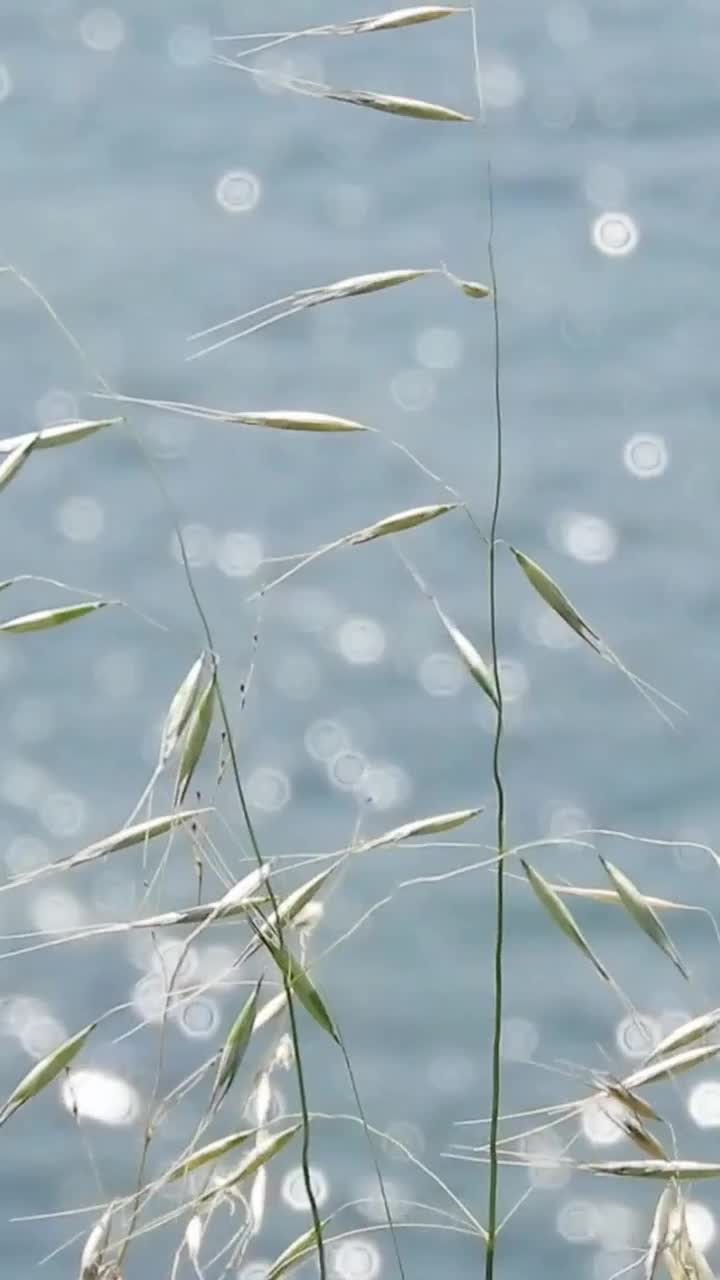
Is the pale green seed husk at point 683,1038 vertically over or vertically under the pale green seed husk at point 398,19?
under

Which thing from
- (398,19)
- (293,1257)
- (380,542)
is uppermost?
(398,19)

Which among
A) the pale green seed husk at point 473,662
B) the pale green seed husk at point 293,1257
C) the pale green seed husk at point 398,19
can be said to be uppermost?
the pale green seed husk at point 398,19

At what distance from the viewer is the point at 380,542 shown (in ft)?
5.26

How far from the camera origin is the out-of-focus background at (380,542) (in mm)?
1229

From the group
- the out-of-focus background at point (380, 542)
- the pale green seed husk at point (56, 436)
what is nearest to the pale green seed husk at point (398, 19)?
the pale green seed husk at point (56, 436)

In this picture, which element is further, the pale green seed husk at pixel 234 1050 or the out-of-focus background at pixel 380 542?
the out-of-focus background at pixel 380 542

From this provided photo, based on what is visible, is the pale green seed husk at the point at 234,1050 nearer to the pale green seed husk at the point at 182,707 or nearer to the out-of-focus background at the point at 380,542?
the pale green seed husk at the point at 182,707

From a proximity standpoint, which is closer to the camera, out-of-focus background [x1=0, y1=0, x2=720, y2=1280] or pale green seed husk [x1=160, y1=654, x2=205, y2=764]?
pale green seed husk [x1=160, y1=654, x2=205, y2=764]

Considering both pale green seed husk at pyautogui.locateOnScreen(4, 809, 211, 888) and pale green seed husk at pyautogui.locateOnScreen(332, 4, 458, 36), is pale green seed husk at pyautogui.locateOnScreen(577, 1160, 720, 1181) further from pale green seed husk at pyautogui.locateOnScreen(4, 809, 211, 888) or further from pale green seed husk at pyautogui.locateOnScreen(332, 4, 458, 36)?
pale green seed husk at pyautogui.locateOnScreen(332, 4, 458, 36)

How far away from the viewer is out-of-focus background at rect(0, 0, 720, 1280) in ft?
4.03

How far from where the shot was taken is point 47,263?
178 cm

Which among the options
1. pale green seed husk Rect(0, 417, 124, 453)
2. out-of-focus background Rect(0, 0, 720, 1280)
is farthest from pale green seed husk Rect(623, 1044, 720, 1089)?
out-of-focus background Rect(0, 0, 720, 1280)

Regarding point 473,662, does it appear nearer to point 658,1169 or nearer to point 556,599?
point 556,599

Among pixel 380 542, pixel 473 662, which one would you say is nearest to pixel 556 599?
pixel 473 662
